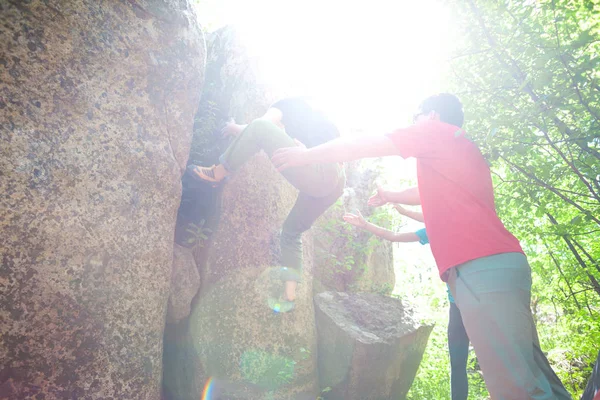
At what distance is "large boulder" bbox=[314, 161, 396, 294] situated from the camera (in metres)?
5.22

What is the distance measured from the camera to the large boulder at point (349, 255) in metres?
5.22

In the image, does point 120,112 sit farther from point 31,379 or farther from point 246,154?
point 31,379

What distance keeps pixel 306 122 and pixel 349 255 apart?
9.21 ft

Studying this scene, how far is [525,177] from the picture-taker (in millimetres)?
4008

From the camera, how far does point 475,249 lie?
1957 millimetres

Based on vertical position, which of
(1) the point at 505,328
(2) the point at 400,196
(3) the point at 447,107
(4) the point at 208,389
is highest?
(3) the point at 447,107

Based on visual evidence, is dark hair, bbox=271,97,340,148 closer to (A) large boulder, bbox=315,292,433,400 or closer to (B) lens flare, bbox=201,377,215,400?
(A) large boulder, bbox=315,292,433,400

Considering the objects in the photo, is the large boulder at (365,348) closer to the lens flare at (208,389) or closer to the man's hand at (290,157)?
the lens flare at (208,389)

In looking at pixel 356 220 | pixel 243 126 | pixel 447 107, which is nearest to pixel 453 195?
pixel 447 107

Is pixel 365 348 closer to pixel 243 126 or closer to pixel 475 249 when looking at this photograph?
pixel 475 249

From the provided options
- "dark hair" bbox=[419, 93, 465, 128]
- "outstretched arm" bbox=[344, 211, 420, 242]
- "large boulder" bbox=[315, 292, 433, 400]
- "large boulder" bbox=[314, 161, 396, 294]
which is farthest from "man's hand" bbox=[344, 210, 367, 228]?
"large boulder" bbox=[314, 161, 396, 294]

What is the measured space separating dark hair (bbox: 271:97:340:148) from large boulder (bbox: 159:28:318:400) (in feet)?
2.53

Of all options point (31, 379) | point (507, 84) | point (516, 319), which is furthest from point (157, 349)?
point (507, 84)

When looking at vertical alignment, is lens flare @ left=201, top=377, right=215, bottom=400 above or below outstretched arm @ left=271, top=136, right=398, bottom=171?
below
